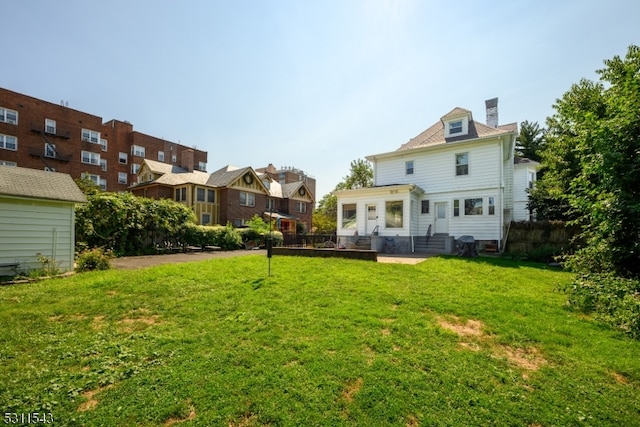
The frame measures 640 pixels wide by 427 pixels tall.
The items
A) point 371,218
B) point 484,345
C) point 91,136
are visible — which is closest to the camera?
point 484,345

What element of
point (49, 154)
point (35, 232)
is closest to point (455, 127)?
point (35, 232)

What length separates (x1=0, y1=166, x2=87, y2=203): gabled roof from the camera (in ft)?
28.5

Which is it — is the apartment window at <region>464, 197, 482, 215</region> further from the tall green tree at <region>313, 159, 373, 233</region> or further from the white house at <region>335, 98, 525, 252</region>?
the tall green tree at <region>313, 159, 373, 233</region>

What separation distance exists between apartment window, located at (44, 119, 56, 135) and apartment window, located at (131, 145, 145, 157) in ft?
28.4

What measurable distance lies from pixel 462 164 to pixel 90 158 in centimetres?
3803

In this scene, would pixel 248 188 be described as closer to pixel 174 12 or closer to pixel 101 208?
pixel 101 208

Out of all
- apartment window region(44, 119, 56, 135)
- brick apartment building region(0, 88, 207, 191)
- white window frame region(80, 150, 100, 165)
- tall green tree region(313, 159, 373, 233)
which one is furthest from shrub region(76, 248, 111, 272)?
white window frame region(80, 150, 100, 165)

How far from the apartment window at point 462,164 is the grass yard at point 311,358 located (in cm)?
1102

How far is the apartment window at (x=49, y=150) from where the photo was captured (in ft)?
90.8

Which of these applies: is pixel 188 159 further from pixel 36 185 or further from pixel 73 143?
pixel 36 185

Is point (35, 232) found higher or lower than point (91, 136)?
lower

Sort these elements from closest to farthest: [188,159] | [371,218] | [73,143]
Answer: [371,218]
[73,143]
[188,159]

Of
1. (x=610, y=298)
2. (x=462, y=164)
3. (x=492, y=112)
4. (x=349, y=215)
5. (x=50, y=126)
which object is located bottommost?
(x=610, y=298)

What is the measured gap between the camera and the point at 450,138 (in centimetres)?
1802
